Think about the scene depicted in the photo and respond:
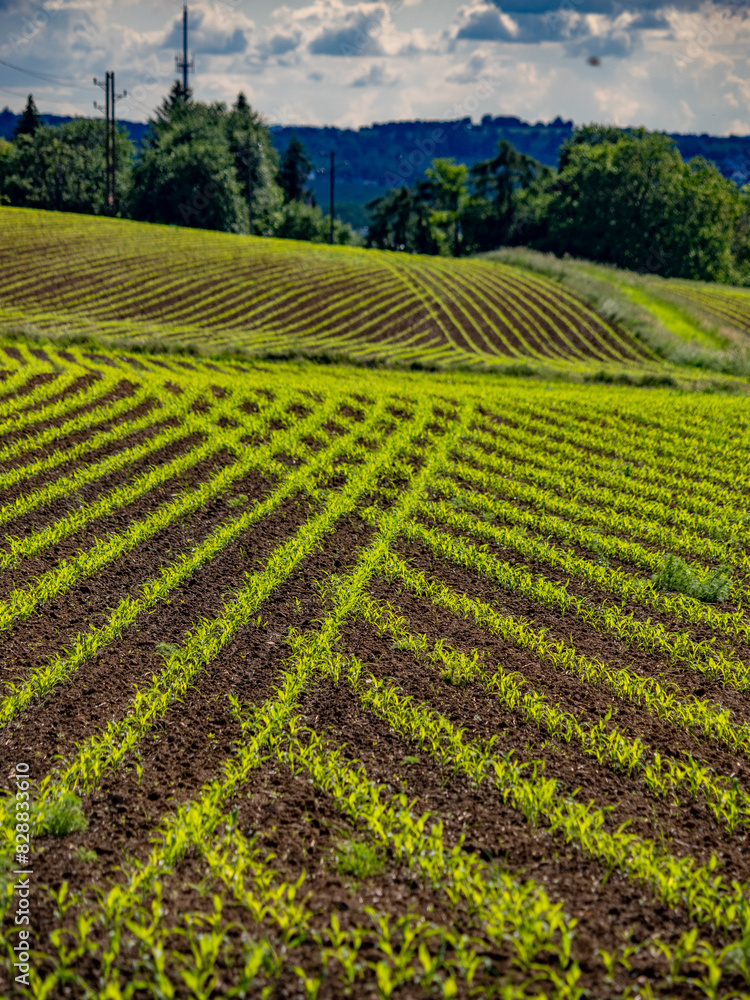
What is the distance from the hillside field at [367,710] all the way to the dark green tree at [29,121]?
313ft

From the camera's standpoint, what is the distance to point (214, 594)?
8.18 meters

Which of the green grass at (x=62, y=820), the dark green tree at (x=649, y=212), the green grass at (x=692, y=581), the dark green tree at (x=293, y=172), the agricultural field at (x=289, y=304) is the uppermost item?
the dark green tree at (x=293, y=172)

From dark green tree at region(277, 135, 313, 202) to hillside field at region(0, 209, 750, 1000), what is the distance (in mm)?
98363

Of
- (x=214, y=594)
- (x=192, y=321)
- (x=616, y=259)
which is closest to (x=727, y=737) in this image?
(x=214, y=594)

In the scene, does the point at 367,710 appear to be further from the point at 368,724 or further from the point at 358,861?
the point at 358,861

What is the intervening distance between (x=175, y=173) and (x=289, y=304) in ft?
158

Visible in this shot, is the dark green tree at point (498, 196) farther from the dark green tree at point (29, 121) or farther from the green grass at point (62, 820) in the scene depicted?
the green grass at point (62, 820)

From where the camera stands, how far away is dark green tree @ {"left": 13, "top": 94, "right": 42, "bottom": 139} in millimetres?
88162

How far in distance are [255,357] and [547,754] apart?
69.8 feet

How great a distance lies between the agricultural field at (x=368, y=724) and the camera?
3957 mm

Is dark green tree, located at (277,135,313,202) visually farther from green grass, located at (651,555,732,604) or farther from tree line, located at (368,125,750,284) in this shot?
→ green grass, located at (651,555,732,604)

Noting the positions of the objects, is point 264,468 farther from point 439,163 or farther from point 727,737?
point 439,163

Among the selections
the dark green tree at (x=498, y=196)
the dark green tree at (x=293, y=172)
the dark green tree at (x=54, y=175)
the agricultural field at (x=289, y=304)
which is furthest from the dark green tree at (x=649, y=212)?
the dark green tree at (x=54, y=175)

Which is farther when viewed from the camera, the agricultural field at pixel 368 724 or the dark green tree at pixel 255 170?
the dark green tree at pixel 255 170
